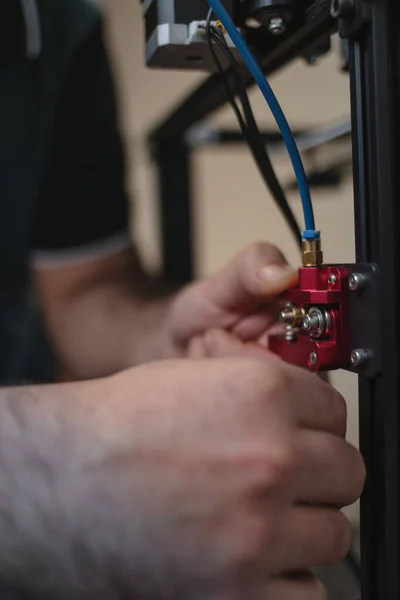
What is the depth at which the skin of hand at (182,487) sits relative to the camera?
13.1 inches

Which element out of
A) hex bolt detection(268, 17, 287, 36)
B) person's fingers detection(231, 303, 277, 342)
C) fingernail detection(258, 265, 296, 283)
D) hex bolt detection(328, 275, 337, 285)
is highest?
hex bolt detection(268, 17, 287, 36)

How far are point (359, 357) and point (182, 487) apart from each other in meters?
0.12

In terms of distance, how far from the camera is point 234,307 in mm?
641

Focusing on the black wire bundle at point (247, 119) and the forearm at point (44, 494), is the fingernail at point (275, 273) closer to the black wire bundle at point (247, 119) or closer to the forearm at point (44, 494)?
the black wire bundle at point (247, 119)

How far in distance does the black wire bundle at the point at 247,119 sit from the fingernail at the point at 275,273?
0.12 feet

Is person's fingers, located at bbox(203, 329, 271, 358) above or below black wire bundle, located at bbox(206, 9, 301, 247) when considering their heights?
below

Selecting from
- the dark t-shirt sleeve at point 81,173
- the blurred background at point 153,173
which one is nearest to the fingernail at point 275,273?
the dark t-shirt sleeve at point 81,173

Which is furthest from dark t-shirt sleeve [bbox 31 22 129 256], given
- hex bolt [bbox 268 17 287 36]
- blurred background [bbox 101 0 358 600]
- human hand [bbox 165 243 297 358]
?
hex bolt [bbox 268 17 287 36]

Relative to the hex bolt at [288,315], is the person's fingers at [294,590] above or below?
below

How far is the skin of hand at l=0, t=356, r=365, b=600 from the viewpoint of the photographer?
0.33 meters

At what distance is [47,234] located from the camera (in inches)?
43.4

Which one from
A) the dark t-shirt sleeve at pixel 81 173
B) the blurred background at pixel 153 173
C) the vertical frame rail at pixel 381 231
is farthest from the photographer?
the blurred background at pixel 153 173

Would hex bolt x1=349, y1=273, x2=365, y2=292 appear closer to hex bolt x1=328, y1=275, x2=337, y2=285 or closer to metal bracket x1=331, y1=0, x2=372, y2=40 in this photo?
hex bolt x1=328, y1=275, x2=337, y2=285

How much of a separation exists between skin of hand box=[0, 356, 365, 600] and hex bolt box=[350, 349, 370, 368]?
0.11ft
